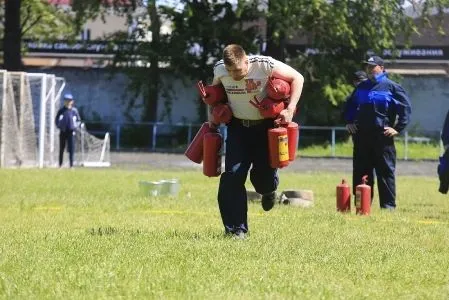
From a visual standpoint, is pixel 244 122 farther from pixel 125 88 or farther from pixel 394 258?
pixel 125 88

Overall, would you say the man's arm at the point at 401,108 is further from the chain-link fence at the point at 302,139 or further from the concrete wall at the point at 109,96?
the concrete wall at the point at 109,96

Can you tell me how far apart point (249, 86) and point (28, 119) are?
1585cm

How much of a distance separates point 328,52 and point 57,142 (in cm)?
1615

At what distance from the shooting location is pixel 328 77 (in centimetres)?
3703

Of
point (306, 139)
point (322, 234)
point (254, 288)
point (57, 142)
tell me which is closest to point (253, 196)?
point (322, 234)

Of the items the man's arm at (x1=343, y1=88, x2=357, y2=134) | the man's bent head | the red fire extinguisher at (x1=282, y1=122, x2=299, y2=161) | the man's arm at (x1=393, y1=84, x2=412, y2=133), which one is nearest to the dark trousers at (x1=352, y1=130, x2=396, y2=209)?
the man's arm at (x1=343, y1=88, x2=357, y2=134)

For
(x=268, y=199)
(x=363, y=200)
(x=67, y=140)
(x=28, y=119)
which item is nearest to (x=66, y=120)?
(x=67, y=140)

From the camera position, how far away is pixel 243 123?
8.18m

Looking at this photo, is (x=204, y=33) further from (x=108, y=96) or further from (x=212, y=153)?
(x=212, y=153)

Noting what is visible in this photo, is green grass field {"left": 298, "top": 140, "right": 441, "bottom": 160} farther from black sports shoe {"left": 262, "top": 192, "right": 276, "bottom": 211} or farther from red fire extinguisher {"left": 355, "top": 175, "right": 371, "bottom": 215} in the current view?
black sports shoe {"left": 262, "top": 192, "right": 276, "bottom": 211}

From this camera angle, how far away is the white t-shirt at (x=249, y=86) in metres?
7.97

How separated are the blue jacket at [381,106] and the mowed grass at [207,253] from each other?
3.97ft

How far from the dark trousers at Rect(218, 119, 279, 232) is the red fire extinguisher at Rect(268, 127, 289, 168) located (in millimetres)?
264

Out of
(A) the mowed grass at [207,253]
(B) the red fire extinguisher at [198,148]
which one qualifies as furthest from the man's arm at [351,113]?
(B) the red fire extinguisher at [198,148]
